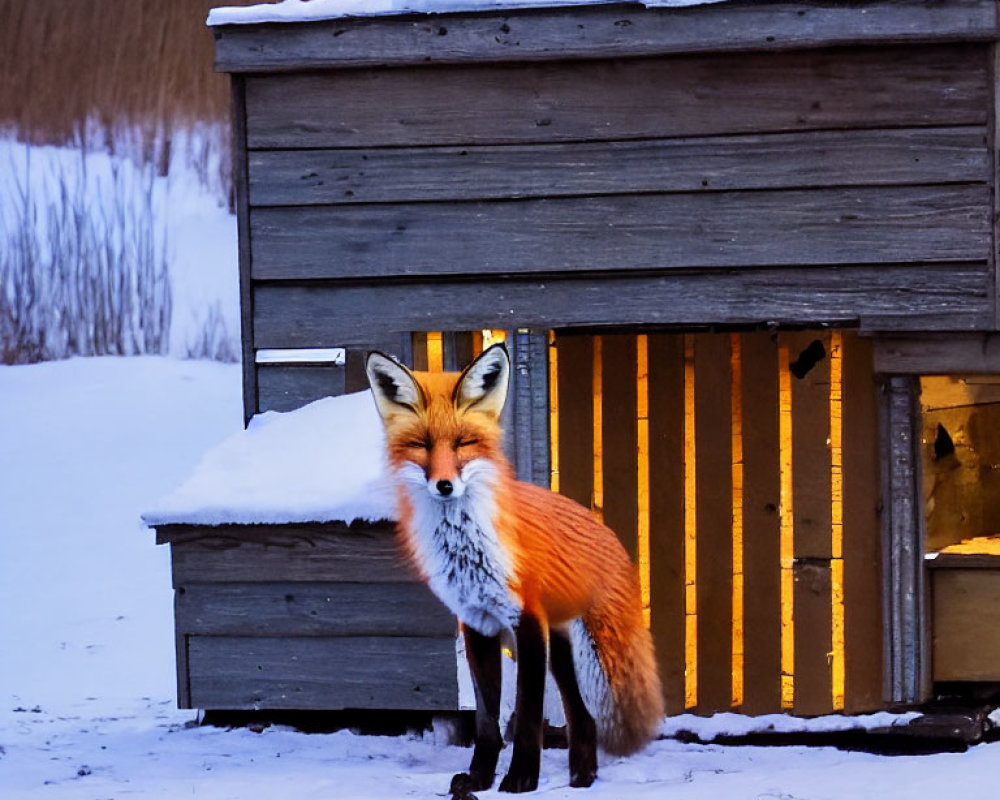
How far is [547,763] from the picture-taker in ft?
20.7

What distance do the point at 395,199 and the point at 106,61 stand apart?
32.3 ft

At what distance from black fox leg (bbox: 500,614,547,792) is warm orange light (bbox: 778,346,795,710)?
9.37ft

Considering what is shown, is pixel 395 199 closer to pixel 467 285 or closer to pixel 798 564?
pixel 467 285

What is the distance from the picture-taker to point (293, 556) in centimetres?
707

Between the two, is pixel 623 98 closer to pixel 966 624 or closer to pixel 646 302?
pixel 646 302

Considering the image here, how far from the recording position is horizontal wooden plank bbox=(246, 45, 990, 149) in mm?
7027

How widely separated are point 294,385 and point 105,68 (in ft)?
32.3

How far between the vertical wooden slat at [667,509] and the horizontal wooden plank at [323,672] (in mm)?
1779

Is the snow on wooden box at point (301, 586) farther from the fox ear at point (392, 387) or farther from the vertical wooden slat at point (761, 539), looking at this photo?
the vertical wooden slat at point (761, 539)

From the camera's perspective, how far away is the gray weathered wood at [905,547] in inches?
288

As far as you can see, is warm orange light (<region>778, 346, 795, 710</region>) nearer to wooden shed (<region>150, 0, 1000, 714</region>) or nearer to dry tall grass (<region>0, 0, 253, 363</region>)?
wooden shed (<region>150, 0, 1000, 714</region>)

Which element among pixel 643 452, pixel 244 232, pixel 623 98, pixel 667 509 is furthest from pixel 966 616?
pixel 244 232

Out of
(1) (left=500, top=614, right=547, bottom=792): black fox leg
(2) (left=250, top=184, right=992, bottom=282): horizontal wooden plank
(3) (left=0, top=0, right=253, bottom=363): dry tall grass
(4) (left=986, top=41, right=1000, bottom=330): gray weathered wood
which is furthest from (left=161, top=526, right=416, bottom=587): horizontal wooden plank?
(3) (left=0, top=0, right=253, bottom=363): dry tall grass

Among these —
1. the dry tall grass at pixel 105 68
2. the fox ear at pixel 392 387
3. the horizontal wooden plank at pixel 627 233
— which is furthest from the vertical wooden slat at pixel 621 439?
the dry tall grass at pixel 105 68
